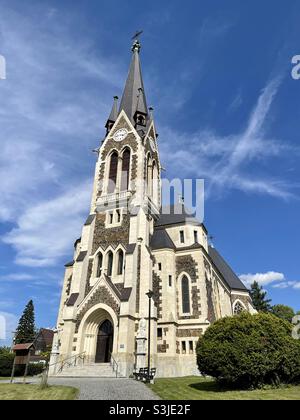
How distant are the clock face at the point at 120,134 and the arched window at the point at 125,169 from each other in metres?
1.95

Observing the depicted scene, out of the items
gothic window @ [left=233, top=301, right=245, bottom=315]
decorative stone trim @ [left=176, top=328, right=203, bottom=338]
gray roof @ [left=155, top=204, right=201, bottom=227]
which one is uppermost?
gray roof @ [left=155, top=204, right=201, bottom=227]

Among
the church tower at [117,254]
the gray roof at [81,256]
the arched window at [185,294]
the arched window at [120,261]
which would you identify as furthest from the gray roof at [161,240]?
the gray roof at [81,256]

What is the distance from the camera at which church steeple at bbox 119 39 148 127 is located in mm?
36812

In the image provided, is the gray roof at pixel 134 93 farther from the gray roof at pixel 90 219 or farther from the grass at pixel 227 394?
the grass at pixel 227 394

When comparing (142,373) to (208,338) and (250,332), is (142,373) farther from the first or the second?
(250,332)

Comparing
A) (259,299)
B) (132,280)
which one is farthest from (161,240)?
(259,299)

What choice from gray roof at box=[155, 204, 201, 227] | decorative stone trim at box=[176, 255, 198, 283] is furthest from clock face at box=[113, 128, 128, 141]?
decorative stone trim at box=[176, 255, 198, 283]

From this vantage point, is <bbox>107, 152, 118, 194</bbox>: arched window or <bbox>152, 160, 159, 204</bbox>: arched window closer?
<bbox>107, 152, 118, 194</bbox>: arched window

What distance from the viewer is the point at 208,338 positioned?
14398 mm

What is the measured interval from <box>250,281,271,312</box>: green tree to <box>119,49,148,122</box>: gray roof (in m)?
38.1

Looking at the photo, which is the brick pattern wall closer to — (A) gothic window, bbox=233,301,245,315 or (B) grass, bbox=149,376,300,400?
Result: (B) grass, bbox=149,376,300,400

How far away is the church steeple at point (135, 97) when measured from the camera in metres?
36.8
